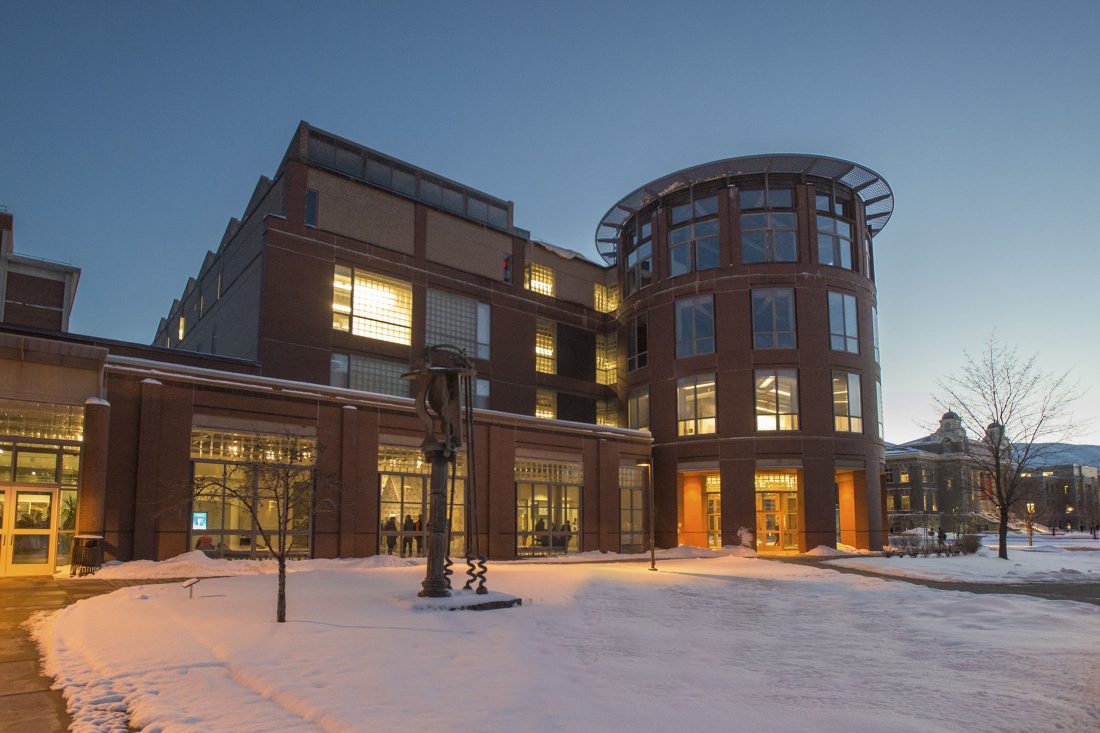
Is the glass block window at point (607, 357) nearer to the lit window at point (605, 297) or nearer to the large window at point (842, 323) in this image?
the lit window at point (605, 297)

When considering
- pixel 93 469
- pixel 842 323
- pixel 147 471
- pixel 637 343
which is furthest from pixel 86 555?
pixel 842 323

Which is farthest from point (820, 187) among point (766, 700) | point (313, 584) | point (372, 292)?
point (766, 700)

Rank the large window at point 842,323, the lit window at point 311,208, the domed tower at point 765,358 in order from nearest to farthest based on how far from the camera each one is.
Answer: the lit window at point 311,208 → the domed tower at point 765,358 → the large window at point 842,323

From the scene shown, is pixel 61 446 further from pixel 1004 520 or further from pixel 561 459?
pixel 1004 520

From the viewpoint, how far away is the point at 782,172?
1721 inches

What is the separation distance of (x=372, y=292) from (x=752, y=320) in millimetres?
19915

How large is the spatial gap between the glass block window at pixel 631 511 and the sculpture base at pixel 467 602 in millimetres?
24011

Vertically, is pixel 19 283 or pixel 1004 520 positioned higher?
pixel 19 283

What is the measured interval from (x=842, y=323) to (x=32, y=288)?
4960 centimetres

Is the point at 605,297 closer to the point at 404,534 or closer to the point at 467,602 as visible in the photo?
the point at 404,534

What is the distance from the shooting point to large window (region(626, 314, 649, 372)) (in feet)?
152

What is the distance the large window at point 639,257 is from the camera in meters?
47.2

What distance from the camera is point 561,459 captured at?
123 ft

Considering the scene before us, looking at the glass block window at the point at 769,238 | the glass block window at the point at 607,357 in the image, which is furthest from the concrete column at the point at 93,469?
the glass block window at the point at 769,238
